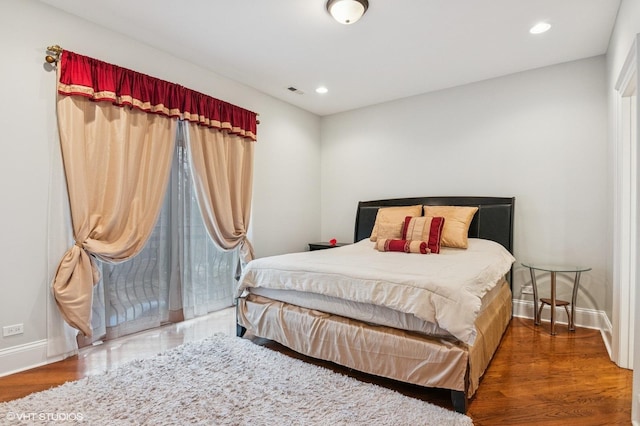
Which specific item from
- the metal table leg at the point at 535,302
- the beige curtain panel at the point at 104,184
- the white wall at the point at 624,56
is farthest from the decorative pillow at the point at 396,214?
the beige curtain panel at the point at 104,184

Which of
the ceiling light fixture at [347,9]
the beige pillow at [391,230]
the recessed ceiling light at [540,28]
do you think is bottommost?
→ the beige pillow at [391,230]

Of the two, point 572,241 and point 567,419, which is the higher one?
point 572,241

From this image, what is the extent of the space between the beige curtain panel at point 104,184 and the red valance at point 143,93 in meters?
0.09

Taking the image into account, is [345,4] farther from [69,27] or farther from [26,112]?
[26,112]

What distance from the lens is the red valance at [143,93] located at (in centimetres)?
251

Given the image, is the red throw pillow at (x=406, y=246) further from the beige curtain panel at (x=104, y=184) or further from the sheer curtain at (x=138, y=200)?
the beige curtain panel at (x=104, y=184)

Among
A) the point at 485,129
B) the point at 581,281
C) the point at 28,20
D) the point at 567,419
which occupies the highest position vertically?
the point at 28,20

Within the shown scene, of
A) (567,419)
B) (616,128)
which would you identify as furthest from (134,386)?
(616,128)

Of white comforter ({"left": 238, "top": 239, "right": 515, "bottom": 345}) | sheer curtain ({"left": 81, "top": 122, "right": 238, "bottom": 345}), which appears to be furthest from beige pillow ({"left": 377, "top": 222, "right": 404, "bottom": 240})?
sheer curtain ({"left": 81, "top": 122, "right": 238, "bottom": 345})

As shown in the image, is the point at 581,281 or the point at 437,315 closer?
the point at 437,315

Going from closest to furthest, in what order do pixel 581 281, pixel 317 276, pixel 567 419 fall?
pixel 567 419
pixel 317 276
pixel 581 281

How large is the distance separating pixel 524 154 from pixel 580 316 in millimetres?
1704

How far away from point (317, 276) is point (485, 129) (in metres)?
2.80

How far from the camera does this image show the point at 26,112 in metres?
2.36
